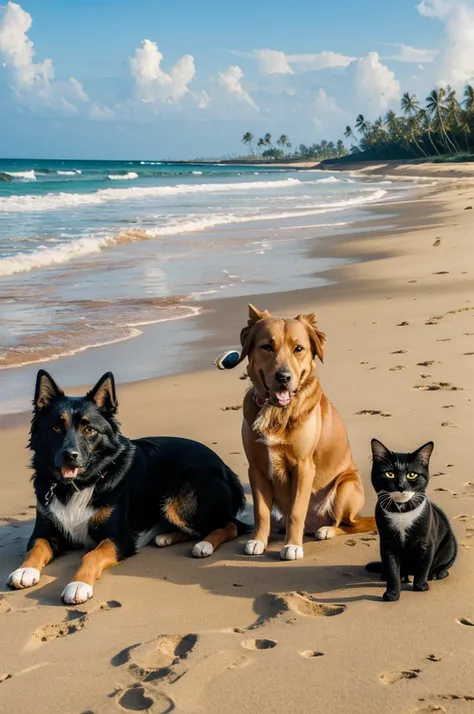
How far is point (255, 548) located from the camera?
4.86m

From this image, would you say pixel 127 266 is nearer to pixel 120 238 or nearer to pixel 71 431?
pixel 120 238

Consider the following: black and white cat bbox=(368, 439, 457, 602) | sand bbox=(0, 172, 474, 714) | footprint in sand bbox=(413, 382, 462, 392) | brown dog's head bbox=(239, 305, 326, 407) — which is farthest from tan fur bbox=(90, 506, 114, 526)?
footprint in sand bbox=(413, 382, 462, 392)

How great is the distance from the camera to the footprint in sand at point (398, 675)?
316 centimetres

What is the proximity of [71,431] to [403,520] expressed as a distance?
6.17 ft

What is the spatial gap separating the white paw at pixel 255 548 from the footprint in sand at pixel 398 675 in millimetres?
1686

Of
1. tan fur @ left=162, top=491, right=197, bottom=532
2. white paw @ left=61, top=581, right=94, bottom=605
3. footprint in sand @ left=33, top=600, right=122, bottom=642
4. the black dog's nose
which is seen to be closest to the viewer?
footprint in sand @ left=33, top=600, right=122, bottom=642

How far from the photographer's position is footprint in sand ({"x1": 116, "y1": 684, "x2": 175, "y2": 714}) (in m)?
3.04

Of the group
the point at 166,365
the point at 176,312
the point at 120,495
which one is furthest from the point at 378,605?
the point at 176,312

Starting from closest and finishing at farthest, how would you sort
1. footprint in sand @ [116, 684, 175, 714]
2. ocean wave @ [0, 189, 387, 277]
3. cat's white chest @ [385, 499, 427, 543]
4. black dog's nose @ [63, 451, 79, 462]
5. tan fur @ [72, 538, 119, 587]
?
footprint in sand @ [116, 684, 175, 714], cat's white chest @ [385, 499, 427, 543], tan fur @ [72, 538, 119, 587], black dog's nose @ [63, 451, 79, 462], ocean wave @ [0, 189, 387, 277]

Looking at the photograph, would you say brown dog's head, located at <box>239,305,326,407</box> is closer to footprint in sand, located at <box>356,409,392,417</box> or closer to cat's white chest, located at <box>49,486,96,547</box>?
cat's white chest, located at <box>49,486,96,547</box>

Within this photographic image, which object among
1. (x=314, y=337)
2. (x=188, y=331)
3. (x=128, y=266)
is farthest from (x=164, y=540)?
(x=128, y=266)

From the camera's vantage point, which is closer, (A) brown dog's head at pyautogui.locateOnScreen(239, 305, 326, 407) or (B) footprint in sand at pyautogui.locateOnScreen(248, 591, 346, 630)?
(B) footprint in sand at pyautogui.locateOnScreen(248, 591, 346, 630)

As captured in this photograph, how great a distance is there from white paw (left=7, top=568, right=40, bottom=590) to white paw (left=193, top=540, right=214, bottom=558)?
0.90m

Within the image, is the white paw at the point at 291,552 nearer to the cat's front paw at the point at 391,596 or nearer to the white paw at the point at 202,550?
the white paw at the point at 202,550
